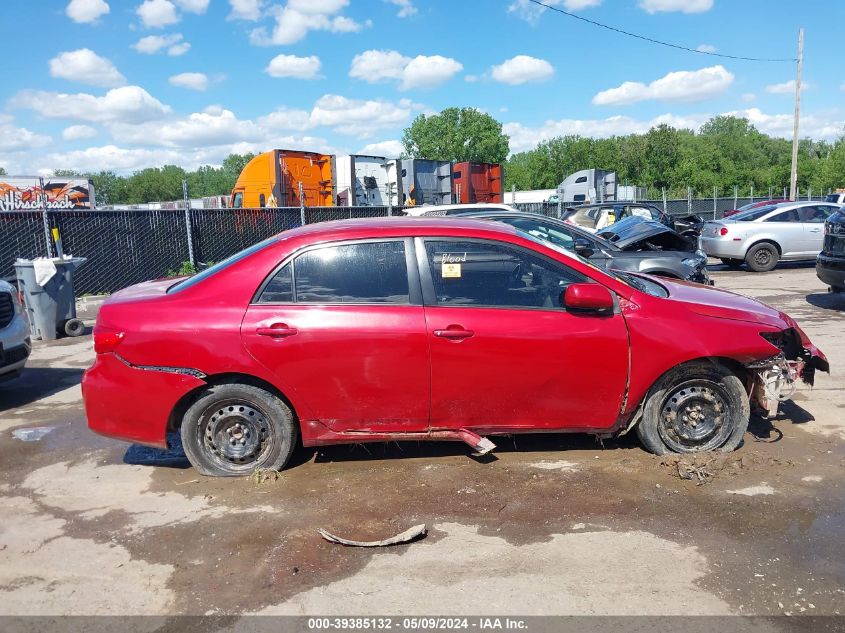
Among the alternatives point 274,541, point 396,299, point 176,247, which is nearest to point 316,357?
point 396,299

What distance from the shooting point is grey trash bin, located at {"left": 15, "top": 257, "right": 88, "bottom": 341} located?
9289mm

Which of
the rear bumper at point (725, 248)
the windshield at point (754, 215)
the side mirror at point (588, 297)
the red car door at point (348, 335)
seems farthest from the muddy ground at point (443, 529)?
the windshield at point (754, 215)

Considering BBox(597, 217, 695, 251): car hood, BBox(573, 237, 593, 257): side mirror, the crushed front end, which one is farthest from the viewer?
BBox(597, 217, 695, 251): car hood

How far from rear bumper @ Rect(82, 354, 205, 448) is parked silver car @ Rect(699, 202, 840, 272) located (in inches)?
572

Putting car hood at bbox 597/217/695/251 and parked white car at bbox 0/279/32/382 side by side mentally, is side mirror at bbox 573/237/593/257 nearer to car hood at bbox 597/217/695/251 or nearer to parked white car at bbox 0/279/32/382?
car hood at bbox 597/217/695/251

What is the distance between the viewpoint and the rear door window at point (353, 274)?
167 inches

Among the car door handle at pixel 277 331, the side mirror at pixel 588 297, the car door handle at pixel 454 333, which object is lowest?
the car door handle at pixel 454 333

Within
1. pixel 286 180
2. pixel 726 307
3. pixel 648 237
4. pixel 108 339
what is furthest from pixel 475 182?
pixel 108 339

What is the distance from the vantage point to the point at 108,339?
423 cm

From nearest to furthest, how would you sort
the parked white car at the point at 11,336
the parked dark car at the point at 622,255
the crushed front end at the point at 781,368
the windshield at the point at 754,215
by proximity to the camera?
the crushed front end at the point at 781,368
the parked white car at the point at 11,336
the parked dark car at the point at 622,255
the windshield at the point at 754,215

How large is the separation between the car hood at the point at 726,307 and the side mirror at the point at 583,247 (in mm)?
3622

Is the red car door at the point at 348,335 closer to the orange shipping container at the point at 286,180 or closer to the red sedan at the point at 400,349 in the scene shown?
the red sedan at the point at 400,349

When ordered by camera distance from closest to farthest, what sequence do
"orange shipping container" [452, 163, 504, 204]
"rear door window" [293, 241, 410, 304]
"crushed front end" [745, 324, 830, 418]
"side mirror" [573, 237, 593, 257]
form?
1. "rear door window" [293, 241, 410, 304]
2. "crushed front end" [745, 324, 830, 418]
3. "side mirror" [573, 237, 593, 257]
4. "orange shipping container" [452, 163, 504, 204]

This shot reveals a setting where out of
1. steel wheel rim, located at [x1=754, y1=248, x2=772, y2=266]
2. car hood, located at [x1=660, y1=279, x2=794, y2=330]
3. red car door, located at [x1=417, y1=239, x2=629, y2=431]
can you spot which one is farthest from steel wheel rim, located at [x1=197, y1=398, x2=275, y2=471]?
steel wheel rim, located at [x1=754, y1=248, x2=772, y2=266]
